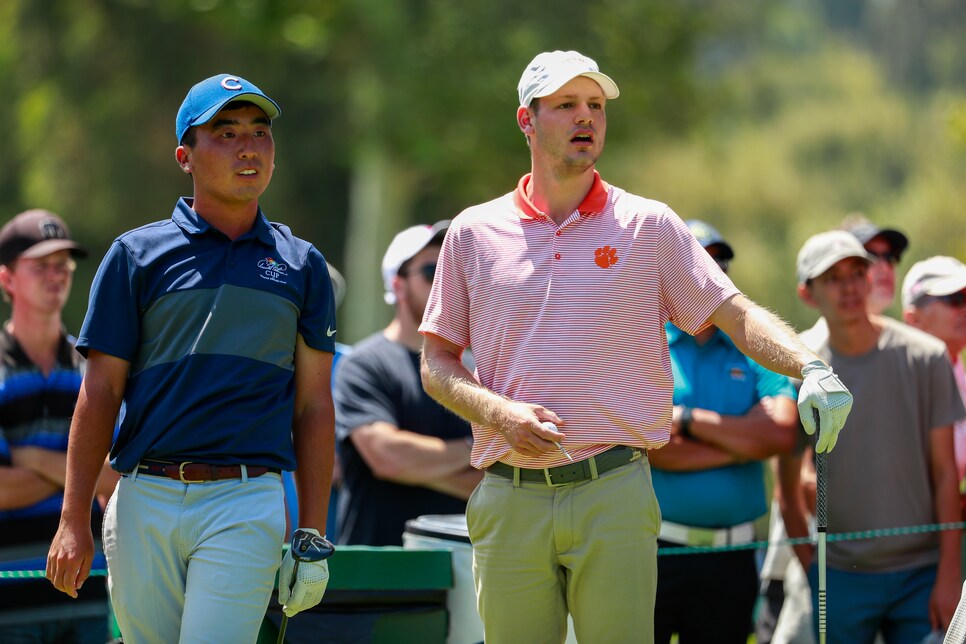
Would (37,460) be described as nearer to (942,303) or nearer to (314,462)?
(314,462)

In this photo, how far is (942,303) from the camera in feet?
23.3

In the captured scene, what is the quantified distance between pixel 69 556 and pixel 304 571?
2.38 ft

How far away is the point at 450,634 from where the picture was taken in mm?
5586

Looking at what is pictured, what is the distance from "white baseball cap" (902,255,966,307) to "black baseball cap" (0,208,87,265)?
13.5 ft

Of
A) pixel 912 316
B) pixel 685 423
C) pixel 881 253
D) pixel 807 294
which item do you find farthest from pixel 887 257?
pixel 685 423

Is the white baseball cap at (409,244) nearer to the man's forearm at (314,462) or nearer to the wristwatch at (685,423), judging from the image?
the wristwatch at (685,423)

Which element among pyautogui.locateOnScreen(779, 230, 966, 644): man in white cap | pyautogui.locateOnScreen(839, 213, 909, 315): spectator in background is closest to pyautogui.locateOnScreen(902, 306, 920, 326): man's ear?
pyautogui.locateOnScreen(839, 213, 909, 315): spectator in background

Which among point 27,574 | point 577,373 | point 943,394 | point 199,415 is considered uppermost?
point 943,394

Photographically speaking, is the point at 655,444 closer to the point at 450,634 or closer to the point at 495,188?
the point at 450,634

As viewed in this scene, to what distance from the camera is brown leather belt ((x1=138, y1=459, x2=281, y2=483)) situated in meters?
4.43

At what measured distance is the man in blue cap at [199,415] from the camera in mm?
4391

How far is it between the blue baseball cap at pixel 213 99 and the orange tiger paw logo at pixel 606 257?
115 centimetres

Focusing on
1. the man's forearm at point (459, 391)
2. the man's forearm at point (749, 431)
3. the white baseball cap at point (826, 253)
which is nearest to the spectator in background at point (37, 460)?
the man's forearm at point (459, 391)

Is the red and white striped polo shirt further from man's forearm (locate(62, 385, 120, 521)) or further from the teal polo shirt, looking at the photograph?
the teal polo shirt
